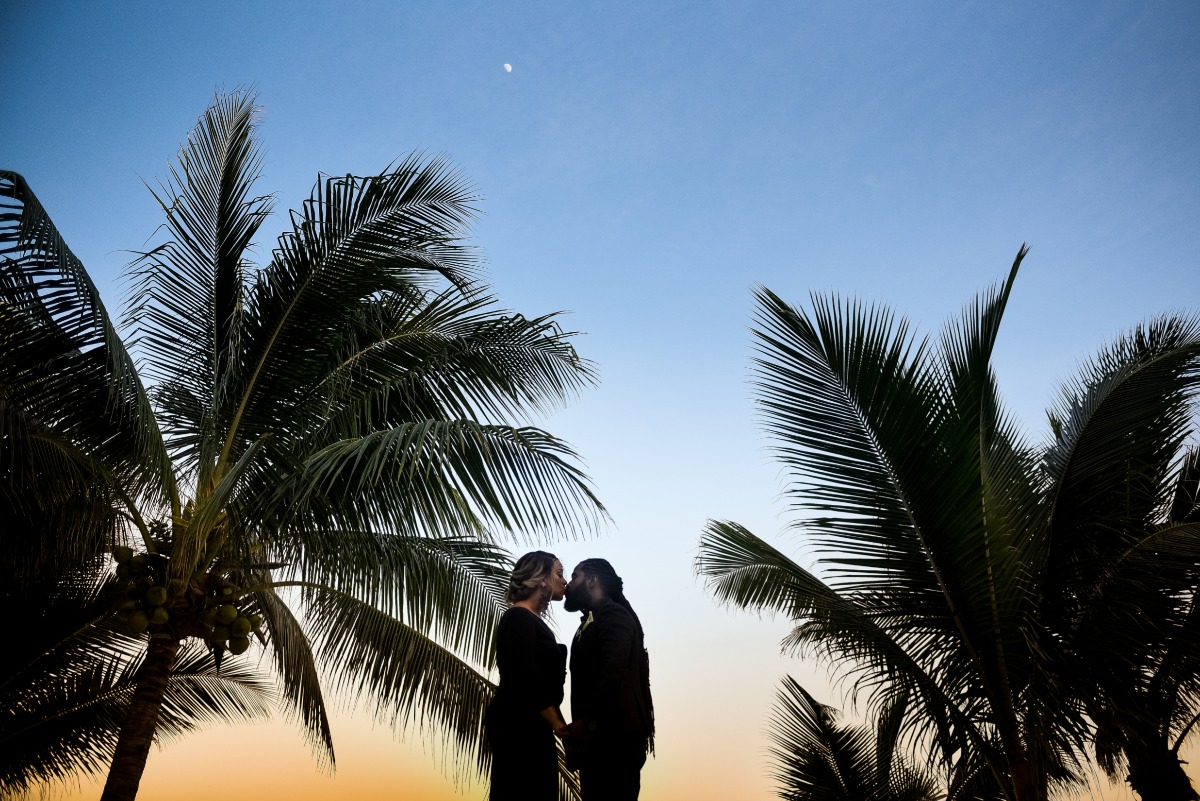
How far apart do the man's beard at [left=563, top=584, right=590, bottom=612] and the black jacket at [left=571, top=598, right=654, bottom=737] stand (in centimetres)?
5

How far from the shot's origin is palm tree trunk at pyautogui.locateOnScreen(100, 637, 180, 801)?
5199mm

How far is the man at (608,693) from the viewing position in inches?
131

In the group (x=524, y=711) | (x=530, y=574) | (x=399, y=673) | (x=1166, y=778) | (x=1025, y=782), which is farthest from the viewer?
(x=1166, y=778)

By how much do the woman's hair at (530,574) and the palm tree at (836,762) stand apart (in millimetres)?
6936

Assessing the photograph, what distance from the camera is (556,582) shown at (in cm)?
383

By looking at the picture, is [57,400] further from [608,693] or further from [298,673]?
[608,693]

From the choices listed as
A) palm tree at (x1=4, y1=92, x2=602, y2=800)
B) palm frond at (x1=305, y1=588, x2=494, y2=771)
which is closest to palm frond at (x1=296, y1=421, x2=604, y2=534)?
palm tree at (x1=4, y1=92, x2=602, y2=800)

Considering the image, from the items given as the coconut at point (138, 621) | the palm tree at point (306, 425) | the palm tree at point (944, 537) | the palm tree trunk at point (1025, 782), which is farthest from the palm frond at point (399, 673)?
the palm tree trunk at point (1025, 782)

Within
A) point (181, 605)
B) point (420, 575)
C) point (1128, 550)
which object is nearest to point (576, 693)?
point (420, 575)

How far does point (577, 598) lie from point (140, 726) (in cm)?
354

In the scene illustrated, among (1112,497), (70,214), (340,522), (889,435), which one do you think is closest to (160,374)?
(340,522)

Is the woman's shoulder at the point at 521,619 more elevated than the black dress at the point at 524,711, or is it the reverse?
the woman's shoulder at the point at 521,619

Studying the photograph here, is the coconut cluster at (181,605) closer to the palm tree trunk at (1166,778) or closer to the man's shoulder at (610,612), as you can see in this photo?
the man's shoulder at (610,612)

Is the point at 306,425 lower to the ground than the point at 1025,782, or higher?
higher
